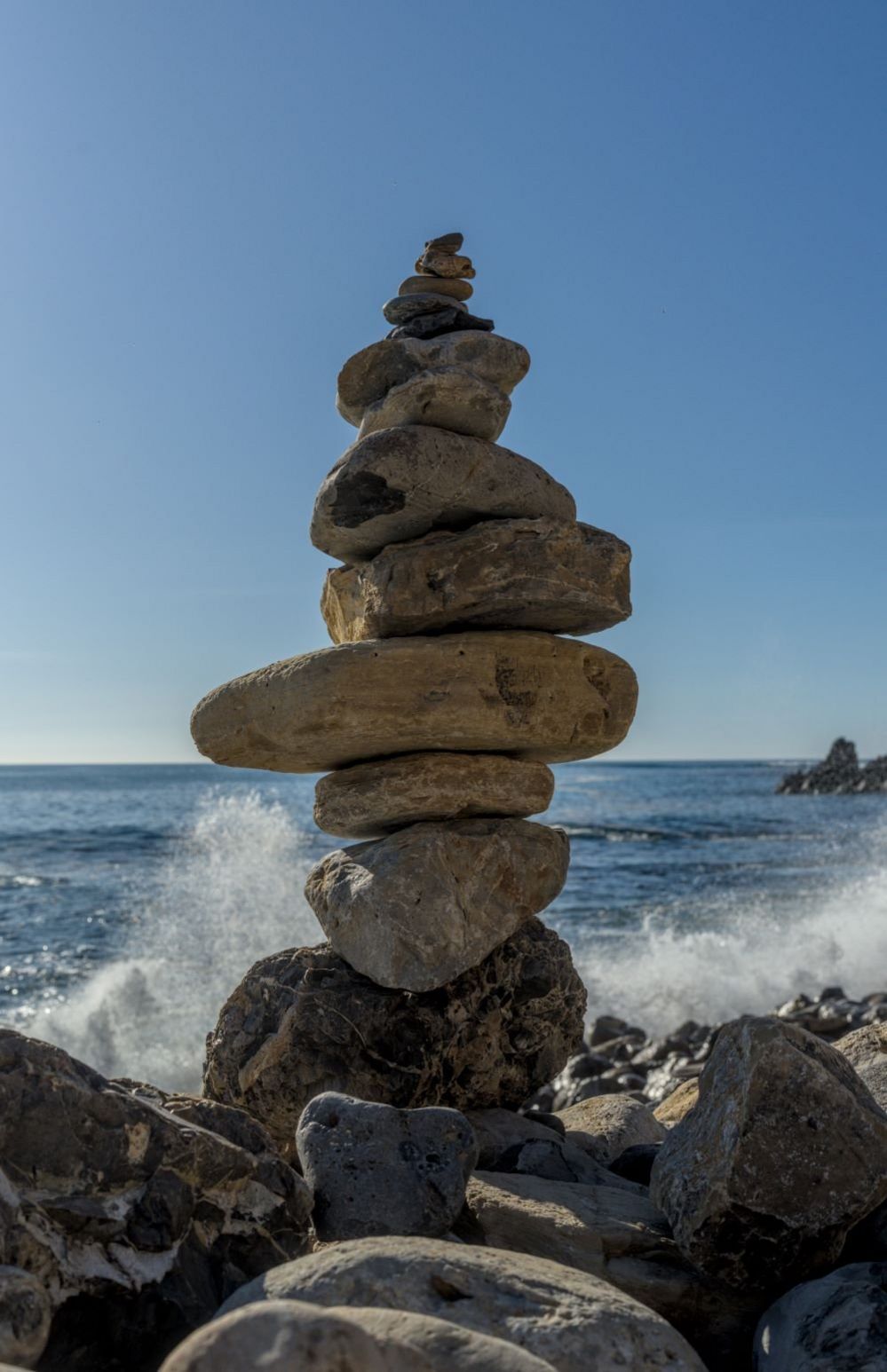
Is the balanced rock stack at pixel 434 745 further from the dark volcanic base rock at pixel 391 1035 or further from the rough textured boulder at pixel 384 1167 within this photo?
the rough textured boulder at pixel 384 1167

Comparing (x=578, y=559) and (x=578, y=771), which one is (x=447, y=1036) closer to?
(x=578, y=559)

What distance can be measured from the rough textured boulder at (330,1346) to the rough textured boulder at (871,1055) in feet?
8.98

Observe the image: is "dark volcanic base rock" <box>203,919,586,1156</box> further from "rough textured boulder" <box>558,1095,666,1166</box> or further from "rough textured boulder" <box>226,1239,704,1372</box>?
"rough textured boulder" <box>226,1239,704,1372</box>

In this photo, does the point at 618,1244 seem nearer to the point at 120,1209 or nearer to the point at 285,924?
the point at 120,1209

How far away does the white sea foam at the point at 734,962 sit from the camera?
14562 mm

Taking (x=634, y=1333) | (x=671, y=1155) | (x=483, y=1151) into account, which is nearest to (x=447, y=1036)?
(x=483, y=1151)

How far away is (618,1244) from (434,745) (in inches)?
102

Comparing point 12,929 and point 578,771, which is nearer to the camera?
point 12,929

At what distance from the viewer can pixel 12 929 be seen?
20000 mm

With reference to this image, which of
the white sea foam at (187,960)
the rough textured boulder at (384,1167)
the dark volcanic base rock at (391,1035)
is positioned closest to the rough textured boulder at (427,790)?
the dark volcanic base rock at (391,1035)

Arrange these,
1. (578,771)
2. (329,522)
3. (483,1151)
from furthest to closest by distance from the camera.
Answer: (578,771) < (329,522) < (483,1151)

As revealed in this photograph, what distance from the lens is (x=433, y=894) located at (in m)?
5.80

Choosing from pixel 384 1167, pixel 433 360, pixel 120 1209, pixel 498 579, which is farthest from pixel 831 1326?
pixel 433 360

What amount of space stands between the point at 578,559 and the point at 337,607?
1.52 m
